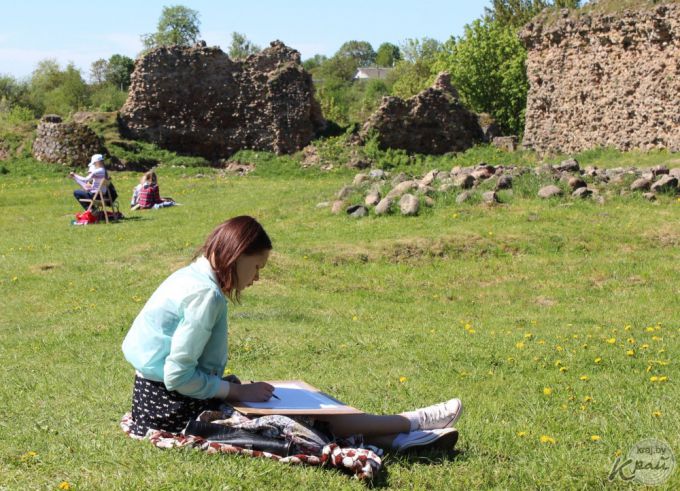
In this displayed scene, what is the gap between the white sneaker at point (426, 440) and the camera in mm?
5172

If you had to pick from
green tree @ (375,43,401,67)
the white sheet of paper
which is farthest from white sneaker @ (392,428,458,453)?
green tree @ (375,43,401,67)

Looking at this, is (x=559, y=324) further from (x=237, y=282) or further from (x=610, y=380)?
(x=237, y=282)

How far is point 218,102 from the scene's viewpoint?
115ft

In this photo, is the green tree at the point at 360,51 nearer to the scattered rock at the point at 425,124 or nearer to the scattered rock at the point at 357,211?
the scattered rock at the point at 425,124

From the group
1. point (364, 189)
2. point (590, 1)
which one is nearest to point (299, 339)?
point (364, 189)

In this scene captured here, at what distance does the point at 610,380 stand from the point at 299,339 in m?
3.23

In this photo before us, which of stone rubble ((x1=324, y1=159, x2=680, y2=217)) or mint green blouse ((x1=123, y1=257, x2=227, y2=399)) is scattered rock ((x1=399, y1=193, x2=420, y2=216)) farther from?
mint green blouse ((x1=123, y1=257, x2=227, y2=399))

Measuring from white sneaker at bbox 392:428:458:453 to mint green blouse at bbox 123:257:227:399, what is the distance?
1.12 meters

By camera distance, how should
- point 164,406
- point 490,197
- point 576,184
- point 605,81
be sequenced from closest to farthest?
1. point 164,406
2. point 490,197
3. point 576,184
4. point 605,81

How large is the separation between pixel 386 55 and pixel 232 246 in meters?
155

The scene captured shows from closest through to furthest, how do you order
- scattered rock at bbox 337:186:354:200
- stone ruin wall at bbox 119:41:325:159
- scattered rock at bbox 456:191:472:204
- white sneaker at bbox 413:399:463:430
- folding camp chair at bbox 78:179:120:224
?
white sneaker at bbox 413:399:463:430 → scattered rock at bbox 456:191:472:204 → scattered rock at bbox 337:186:354:200 → folding camp chair at bbox 78:179:120:224 → stone ruin wall at bbox 119:41:325:159

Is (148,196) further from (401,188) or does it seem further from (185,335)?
(185,335)

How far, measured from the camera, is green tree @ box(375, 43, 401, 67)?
156 m

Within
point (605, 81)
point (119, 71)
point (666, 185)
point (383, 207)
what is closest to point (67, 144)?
point (383, 207)
